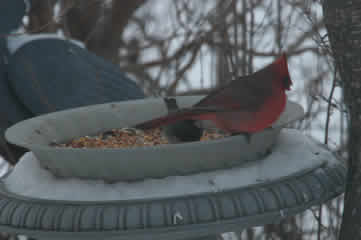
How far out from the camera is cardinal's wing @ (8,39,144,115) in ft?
9.52

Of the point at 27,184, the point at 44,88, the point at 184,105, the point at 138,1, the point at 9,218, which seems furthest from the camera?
the point at 138,1

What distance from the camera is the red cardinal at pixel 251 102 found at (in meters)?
1.66

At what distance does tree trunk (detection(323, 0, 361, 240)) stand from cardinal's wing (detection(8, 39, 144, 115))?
167cm

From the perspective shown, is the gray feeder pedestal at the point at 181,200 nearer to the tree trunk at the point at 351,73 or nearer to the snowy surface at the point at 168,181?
the snowy surface at the point at 168,181

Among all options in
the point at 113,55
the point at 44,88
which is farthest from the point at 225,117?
the point at 113,55

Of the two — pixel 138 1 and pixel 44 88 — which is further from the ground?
pixel 138 1

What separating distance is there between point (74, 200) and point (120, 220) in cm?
16

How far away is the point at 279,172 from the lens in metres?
1.55

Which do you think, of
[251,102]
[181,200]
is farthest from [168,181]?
[251,102]

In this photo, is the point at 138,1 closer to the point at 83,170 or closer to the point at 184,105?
the point at 184,105

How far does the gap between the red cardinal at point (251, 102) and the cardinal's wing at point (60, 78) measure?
1.43m

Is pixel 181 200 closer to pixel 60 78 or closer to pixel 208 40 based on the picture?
pixel 60 78

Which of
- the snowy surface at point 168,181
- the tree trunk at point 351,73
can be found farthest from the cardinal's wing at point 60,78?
the tree trunk at point 351,73

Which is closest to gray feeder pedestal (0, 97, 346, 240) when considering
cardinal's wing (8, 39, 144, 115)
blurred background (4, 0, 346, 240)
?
cardinal's wing (8, 39, 144, 115)
